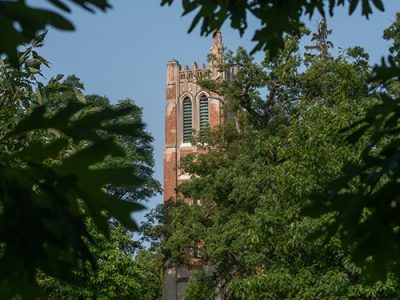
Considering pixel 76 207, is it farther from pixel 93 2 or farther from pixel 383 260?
pixel 383 260

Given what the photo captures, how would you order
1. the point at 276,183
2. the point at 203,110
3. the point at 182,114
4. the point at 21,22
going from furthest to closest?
1. the point at 182,114
2. the point at 203,110
3. the point at 276,183
4. the point at 21,22

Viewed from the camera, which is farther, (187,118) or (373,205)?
(187,118)

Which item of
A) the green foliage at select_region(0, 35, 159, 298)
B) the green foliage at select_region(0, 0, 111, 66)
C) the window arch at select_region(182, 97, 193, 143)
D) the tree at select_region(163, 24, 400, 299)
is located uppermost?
the window arch at select_region(182, 97, 193, 143)

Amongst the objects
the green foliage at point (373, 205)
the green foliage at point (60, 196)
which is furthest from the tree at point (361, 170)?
the green foliage at point (60, 196)

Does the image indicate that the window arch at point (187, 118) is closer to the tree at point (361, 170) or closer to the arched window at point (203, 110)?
the arched window at point (203, 110)

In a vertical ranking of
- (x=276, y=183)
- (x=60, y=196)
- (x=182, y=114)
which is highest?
(x=182, y=114)

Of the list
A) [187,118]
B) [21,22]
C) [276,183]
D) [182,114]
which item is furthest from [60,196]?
[182,114]

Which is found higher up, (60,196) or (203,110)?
(203,110)

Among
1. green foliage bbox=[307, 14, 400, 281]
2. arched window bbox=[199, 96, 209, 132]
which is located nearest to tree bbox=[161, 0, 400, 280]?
green foliage bbox=[307, 14, 400, 281]

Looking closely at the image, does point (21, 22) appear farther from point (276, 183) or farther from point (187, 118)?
point (187, 118)

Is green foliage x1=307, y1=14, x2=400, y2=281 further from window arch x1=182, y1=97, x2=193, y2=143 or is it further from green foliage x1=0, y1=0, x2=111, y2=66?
window arch x1=182, y1=97, x2=193, y2=143

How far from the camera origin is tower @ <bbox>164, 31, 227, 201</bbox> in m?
56.4

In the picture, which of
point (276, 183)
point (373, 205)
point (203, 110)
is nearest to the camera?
point (373, 205)

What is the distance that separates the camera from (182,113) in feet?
195
